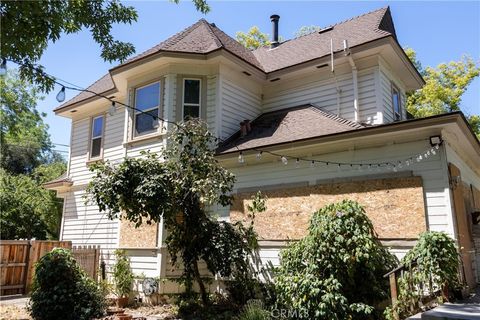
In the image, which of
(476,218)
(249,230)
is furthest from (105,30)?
(476,218)

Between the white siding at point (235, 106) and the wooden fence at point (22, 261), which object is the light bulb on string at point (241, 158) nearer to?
the white siding at point (235, 106)

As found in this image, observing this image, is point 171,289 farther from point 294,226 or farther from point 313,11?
point 313,11

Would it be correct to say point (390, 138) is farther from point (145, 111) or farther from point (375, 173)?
point (145, 111)

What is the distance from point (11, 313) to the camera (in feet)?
30.1

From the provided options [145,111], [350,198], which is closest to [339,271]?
Answer: [350,198]

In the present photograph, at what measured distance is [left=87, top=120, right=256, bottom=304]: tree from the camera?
7629 millimetres

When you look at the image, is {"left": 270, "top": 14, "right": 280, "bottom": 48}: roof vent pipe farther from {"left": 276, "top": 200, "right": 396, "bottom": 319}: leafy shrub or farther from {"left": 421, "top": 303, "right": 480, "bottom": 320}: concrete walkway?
{"left": 421, "top": 303, "right": 480, "bottom": 320}: concrete walkway

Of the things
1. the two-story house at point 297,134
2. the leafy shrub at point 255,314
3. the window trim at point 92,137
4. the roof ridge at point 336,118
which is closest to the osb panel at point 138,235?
the two-story house at point 297,134

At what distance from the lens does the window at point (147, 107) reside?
11.3 metres

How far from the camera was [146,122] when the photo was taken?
11.5 m

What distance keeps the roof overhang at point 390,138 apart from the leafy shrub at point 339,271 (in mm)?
1595

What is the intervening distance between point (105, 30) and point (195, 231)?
14.3ft

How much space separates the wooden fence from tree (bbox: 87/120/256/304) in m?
4.58

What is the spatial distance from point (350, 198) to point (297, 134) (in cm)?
222
